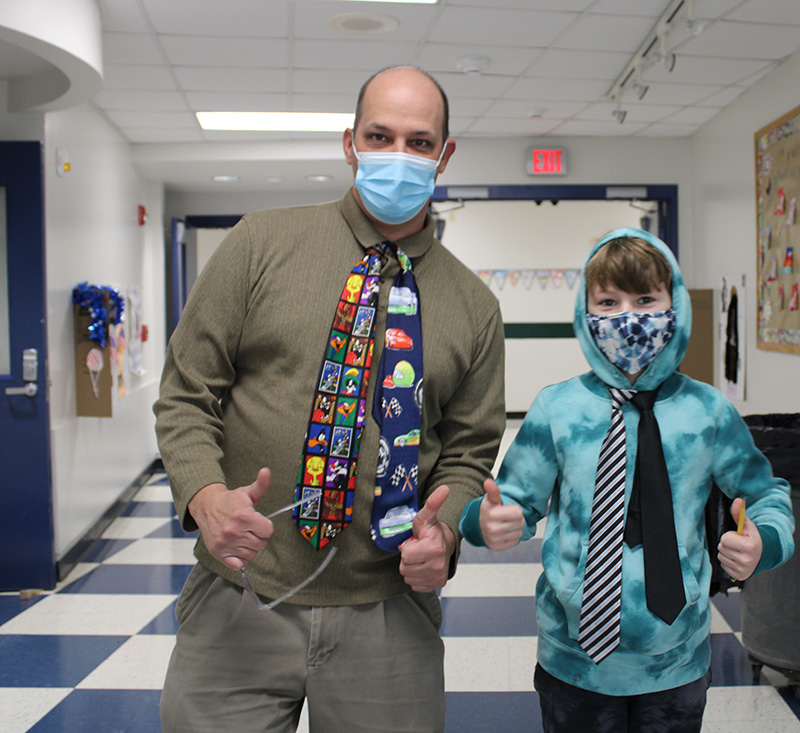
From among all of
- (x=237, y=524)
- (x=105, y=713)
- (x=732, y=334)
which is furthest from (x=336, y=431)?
(x=732, y=334)

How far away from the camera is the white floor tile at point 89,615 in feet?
9.80

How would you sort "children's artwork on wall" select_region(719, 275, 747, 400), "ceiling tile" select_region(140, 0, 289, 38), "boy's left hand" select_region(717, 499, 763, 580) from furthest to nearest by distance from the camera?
1. "children's artwork on wall" select_region(719, 275, 747, 400)
2. "ceiling tile" select_region(140, 0, 289, 38)
3. "boy's left hand" select_region(717, 499, 763, 580)

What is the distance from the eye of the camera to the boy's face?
1.24 meters

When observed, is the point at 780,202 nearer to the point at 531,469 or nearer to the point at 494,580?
the point at 494,580

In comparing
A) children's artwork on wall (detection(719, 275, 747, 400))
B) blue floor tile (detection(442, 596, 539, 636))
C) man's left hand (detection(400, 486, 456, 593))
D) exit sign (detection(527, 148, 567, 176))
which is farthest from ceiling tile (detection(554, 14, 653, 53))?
man's left hand (detection(400, 486, 456, 593))

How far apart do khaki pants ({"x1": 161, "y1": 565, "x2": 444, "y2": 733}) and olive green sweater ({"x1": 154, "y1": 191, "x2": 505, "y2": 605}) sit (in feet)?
0.13

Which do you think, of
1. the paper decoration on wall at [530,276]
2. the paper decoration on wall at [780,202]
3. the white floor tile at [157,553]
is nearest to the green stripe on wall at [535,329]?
the paper decoration on wall at [530,276]

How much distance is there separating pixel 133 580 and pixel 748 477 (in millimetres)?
3079

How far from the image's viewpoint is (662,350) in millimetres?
1222

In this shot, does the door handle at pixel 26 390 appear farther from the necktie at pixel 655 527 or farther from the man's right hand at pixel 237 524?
the necktie at pixel 655 527

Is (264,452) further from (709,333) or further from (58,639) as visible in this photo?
(709,333)

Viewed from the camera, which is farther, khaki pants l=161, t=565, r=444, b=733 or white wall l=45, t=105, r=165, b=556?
white wall l=45, t=105, r=165, b=556

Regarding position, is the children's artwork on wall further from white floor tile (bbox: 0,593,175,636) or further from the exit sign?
white floor tile (bbox: 0,593,175,636)

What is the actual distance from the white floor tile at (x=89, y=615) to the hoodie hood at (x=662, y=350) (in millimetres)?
2381
